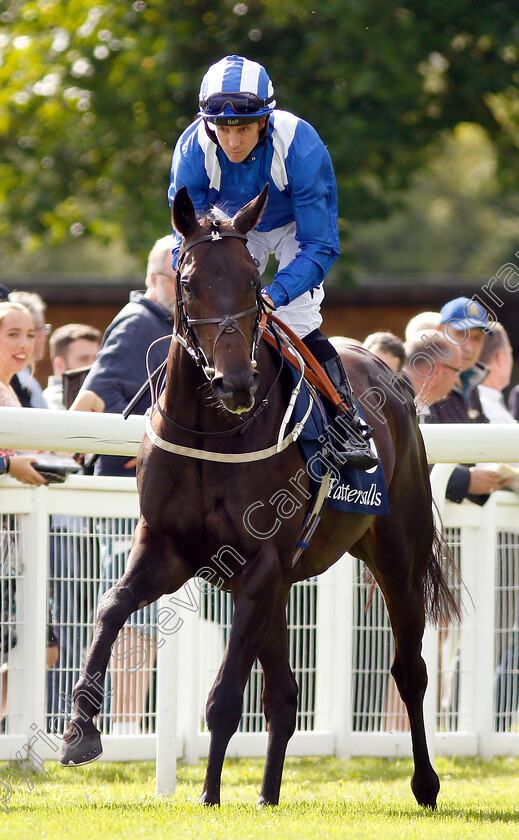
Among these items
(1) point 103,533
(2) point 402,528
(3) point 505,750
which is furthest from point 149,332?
(3) point 505,750

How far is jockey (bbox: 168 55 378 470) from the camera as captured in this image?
456cm

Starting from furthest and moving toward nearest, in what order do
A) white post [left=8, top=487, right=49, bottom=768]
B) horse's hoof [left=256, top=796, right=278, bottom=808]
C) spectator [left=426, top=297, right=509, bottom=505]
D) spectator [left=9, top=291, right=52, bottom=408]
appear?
spectator [left=426, top=297, right=509, bottom=505], spectator [left=9, top=291, right=52, bottom=408], white post [left=8, top=487, right=49, bottom=768], horse's hoof [left=256, top=796, right=278, bottom=808]

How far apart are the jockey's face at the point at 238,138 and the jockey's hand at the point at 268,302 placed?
0.56 m

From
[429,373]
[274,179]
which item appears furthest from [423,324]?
[274,179]

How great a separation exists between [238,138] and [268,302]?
25.1 inches

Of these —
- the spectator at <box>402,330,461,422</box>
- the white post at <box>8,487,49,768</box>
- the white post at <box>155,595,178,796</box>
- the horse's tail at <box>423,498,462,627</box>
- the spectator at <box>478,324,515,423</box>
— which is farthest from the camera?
the spectator at <box>478,324,515,423</box>

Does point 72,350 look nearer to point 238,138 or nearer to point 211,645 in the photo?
point 211,645

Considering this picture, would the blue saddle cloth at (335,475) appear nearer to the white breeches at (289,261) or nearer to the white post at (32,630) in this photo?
the white breeches at (289,261)

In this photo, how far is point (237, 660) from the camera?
14.1 ft

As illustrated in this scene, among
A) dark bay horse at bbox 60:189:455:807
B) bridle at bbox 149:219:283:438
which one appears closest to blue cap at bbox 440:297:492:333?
dark bay horse at bbox 60:189:455:807

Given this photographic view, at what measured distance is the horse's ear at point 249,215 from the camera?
4387 mm

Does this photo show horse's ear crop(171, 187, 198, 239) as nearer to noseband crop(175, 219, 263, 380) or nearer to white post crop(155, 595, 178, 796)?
noseband crop(175, 219, 263, 380)

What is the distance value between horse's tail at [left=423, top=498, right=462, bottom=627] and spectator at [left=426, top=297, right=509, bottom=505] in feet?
1.91

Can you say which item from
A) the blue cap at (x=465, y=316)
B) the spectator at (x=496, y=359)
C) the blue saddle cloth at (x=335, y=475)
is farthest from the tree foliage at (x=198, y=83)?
the blue saddle cloth at (x=335, y=475)
